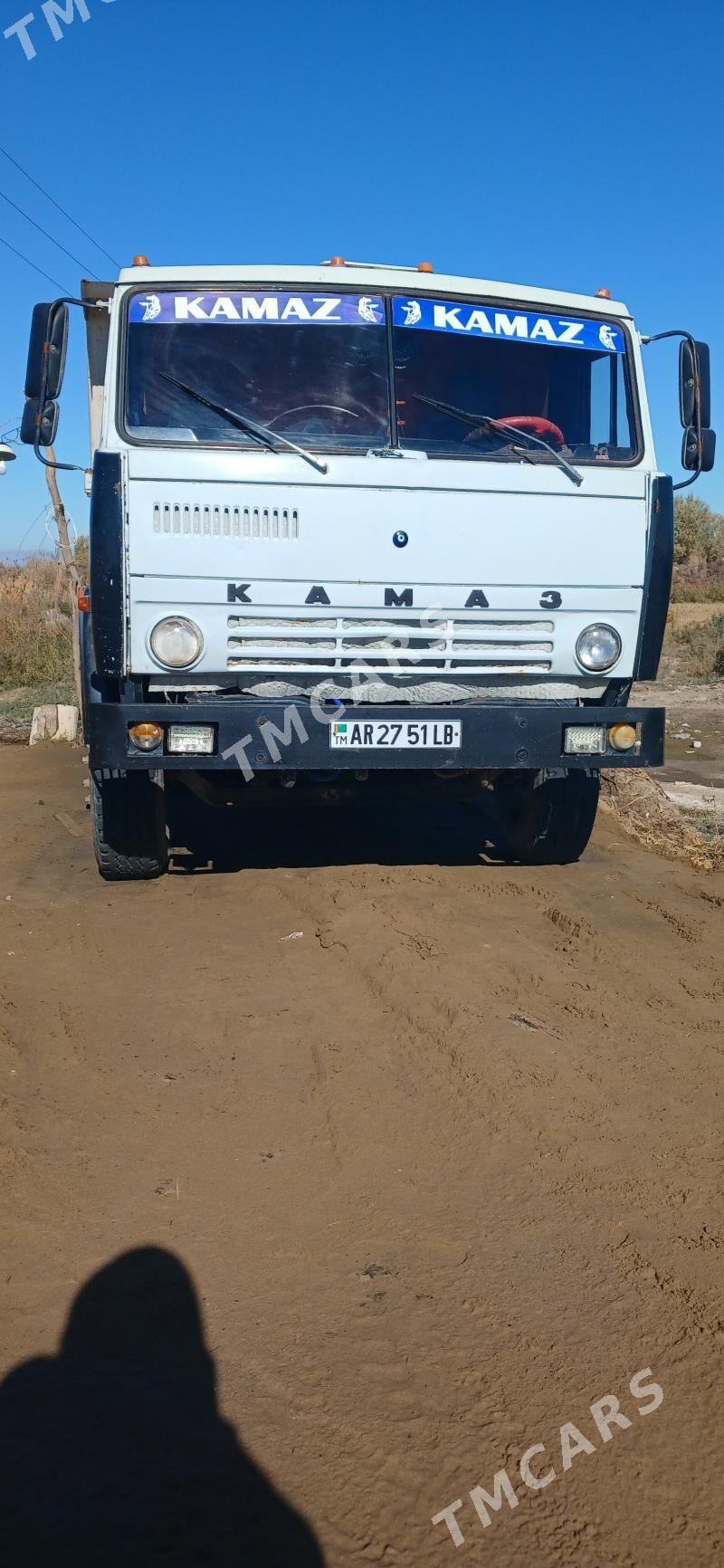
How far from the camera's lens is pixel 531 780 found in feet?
18.5

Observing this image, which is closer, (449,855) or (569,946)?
(569,946)

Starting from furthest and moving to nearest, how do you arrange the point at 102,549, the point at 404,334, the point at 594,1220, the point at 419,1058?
1. the point at 404,334
2. the point at 102,549
3. the point at 419,1058
4. the point at 594,1220

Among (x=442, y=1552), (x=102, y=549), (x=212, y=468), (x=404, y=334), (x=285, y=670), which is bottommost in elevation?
(x=442, y=1552)

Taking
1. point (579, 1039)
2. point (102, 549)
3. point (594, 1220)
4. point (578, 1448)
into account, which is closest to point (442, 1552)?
point (578, 1448)

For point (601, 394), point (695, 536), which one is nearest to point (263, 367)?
point (601, 394)

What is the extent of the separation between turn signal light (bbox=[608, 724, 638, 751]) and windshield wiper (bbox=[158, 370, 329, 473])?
168cm

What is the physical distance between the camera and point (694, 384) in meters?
5.44

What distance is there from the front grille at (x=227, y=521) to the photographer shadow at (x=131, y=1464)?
303 centimetres

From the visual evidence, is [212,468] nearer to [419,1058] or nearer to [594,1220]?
[419,1058]

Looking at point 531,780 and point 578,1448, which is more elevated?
point 531,780

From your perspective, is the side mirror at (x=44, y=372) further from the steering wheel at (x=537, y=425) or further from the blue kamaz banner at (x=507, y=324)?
the steering wheel at (x=537, y=425)

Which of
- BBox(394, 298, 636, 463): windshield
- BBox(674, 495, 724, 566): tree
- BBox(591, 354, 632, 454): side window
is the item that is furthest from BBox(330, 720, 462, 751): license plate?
BBox(674, 495, 724, 566): tree

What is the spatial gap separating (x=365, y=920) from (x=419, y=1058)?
51.2 inches

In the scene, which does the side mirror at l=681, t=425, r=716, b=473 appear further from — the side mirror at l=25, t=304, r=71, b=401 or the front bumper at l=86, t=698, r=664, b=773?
the side mirror at l=25, t=304, r=71, b=401
